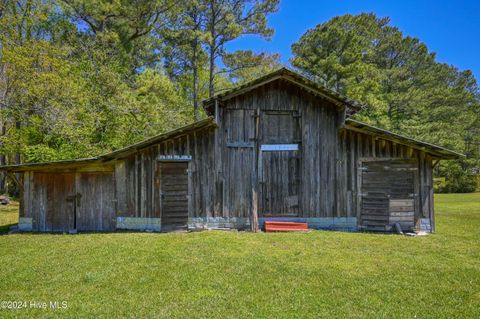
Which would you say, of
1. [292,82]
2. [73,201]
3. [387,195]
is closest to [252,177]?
[292,82]

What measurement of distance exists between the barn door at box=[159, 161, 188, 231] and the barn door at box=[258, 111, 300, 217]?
288 cm

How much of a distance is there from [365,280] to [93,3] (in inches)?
973

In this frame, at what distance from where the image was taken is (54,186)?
11164mm

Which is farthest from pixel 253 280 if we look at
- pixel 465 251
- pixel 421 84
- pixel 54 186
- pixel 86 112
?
pixel 421 84

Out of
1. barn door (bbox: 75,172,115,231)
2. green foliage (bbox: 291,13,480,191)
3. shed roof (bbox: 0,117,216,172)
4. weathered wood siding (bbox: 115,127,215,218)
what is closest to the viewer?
shed roof (bbox: 0,117,216,172)

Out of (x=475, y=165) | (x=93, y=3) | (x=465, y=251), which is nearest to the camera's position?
(x=465, y=251)

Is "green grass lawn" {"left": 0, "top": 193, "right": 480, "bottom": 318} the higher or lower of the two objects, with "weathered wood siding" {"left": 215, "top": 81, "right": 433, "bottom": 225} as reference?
lower

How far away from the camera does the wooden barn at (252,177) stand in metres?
10.8

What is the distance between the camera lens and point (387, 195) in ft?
35.5

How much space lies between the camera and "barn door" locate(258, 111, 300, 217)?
11.1 metres

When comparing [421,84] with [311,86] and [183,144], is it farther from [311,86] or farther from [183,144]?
[183,144]

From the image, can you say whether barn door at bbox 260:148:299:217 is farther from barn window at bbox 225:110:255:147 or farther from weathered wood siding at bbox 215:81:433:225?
barn window at bbox 225:110:255:147

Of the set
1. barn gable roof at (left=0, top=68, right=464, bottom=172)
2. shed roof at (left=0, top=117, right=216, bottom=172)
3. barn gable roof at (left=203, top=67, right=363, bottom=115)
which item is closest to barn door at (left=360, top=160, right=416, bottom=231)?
barn gable roof at (left=0, top=68, right=464, bottom=172)

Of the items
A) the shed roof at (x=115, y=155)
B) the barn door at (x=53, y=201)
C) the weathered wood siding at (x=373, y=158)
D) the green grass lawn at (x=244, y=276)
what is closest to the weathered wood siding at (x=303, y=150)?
the weathered wood siding at (x=373, y=158)
